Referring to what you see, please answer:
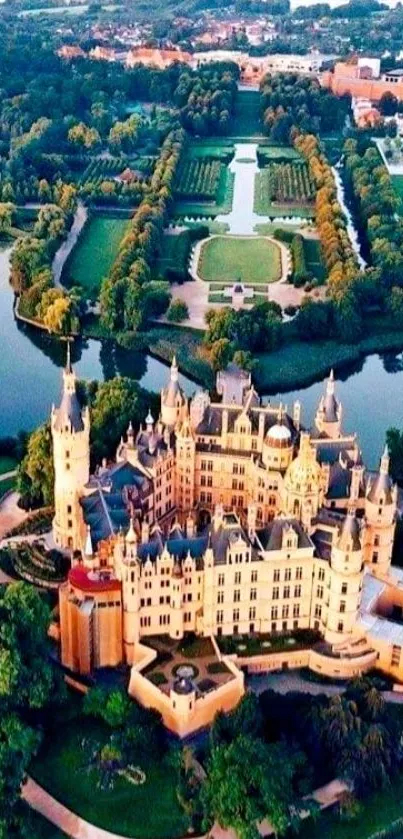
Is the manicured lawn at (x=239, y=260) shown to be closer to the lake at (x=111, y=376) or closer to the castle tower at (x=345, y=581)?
the lake at (x=111, y=376)

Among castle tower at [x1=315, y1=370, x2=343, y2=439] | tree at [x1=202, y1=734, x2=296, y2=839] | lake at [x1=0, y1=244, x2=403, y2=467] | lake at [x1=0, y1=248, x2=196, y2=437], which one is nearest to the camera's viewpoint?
tree at [x1=202, y1=734, x2=296, y2=839]

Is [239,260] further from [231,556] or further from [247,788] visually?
[247,788]

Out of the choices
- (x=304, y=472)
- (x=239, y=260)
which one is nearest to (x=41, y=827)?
(x=304, y=472)

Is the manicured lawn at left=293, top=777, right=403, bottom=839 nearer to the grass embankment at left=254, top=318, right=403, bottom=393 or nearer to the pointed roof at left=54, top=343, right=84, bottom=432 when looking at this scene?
the pointed roof at left=54, top=343, right=84, bottom=432

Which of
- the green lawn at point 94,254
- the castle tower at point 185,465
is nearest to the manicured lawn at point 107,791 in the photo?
the castle tower at point 185,465

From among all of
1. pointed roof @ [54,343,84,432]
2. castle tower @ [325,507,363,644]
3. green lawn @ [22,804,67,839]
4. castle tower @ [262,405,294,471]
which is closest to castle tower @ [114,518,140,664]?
pointed roof @ [54,343,84,432]
